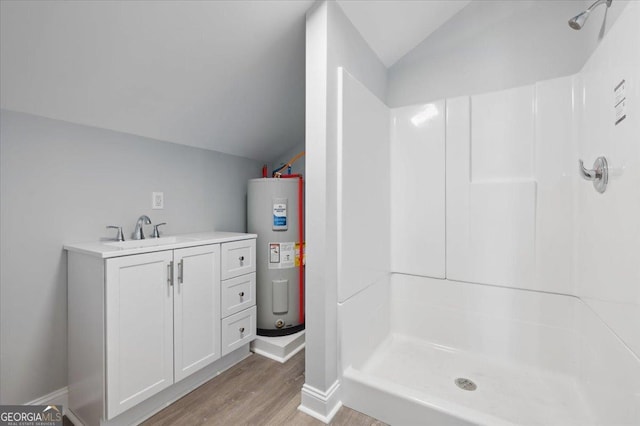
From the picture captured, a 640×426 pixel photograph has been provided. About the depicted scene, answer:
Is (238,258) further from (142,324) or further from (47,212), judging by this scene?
(47,212)

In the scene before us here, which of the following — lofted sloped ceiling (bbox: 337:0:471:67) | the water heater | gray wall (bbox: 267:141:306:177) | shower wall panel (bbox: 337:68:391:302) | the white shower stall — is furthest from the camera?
gray wall (bbox: 267:141:306:177)

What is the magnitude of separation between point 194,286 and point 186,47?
133cm

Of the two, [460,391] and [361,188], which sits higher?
[361,188]

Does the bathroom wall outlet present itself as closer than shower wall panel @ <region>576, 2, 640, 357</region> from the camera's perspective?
No

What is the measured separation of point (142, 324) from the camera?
142 centimetres

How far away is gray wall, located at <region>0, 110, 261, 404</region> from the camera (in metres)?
1.34

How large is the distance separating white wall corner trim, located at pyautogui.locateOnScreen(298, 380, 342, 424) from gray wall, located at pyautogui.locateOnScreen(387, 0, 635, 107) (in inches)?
79.7

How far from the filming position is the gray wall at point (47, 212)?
4.41 feet

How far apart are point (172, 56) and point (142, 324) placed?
1.40 metres

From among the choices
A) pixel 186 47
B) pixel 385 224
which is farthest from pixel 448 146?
pixel 186 47

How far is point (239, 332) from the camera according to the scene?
197 centimetres

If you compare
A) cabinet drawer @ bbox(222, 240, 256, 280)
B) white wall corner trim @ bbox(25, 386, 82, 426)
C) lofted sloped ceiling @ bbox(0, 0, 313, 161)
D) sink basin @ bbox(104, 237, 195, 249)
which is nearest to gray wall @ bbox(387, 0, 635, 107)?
lofted sloped ceiling @ bbox(0, 0, 313, 161)

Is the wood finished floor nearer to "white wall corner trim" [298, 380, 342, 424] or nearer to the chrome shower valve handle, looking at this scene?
"white wall corner trim" [298, 380, 342, 424]
